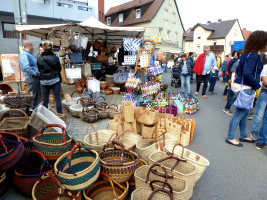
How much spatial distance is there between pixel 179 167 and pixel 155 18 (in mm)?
26767

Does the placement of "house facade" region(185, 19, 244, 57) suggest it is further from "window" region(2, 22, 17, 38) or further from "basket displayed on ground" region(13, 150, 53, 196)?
"basket displayed on ground" region(13, 150, 53, 196)

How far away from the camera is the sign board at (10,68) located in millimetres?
6805

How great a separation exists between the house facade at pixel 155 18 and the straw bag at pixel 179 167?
23.5 m

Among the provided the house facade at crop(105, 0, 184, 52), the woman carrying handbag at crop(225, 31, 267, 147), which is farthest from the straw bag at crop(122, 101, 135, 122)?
the house facade at crop(105, 0, 184, 52)

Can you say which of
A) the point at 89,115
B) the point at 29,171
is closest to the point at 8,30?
the point at 89,115

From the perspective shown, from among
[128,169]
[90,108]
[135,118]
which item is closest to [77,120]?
[90,108]

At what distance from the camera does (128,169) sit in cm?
231

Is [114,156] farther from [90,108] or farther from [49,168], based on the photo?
[90,108]

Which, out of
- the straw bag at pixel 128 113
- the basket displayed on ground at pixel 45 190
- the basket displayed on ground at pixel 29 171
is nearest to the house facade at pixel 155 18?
the straw bag at pixel 128 113

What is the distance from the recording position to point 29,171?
2682 millimetres

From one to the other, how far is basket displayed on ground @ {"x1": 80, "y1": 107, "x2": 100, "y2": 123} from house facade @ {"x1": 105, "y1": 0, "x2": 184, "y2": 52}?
21.2 meters

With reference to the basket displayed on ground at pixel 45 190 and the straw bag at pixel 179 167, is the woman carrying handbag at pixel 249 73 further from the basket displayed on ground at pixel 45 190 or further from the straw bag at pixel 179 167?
the basket displayed on ground at pixel 45 190

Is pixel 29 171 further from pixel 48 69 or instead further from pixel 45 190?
pixel 48 69

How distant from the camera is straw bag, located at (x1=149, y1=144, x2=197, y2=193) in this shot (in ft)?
7.03
